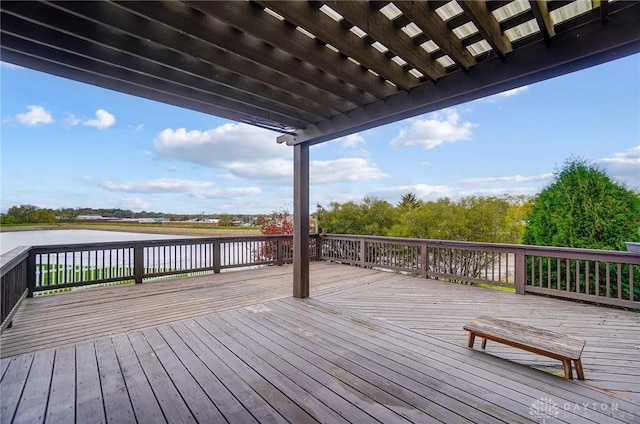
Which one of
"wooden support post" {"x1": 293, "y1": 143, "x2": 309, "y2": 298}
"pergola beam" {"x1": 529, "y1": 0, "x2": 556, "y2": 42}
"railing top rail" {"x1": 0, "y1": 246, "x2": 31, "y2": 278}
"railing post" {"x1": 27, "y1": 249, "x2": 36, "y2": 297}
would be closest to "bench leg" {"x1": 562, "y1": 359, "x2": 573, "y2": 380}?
"pergola beam" {"x1": 529, "y1": 0, "x2": 556, "y2": 42}

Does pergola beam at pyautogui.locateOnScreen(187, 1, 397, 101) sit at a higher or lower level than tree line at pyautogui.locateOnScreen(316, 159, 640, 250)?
higher

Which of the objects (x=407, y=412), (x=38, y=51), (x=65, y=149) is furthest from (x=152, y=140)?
(x=407, y=412)

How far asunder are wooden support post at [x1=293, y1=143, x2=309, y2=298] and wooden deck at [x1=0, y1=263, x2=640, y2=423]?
1.26ft

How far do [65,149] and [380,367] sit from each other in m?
7.35

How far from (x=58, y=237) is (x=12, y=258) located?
1.59 metres

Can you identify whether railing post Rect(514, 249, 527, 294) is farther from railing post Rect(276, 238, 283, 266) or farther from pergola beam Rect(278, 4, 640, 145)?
railing post Rect(276, 238, 283, 266)

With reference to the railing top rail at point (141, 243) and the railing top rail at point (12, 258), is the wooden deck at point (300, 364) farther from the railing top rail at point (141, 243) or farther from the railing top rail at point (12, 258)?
the railing top rail at point (141, 243)

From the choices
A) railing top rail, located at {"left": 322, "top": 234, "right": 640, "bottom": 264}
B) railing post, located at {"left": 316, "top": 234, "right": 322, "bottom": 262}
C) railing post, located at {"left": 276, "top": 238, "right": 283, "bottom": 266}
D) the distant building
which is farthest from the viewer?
railing post, located at {"left": 316, "top": 234, "right": 322, "bottom": 262}

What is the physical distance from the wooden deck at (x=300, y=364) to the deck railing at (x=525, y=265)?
42 centimetres

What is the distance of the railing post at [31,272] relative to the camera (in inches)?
174

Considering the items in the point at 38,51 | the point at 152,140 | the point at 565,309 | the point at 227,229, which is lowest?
the point at 565,309

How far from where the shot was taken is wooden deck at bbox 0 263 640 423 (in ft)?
6.05

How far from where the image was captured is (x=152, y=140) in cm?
880

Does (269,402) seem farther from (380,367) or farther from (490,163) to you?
(490,163)
